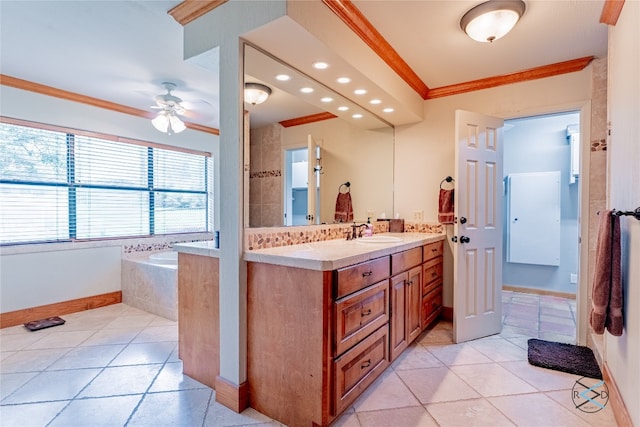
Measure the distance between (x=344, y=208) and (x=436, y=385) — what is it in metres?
1.52

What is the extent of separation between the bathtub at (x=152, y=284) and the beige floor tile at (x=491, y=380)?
260 centimetres

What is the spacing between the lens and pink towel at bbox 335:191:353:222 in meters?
2.81

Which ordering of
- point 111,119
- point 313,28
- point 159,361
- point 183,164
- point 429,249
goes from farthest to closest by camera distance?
point 183,164 → point 111,119 → point 429,249 → point 159,361 → point 313,28

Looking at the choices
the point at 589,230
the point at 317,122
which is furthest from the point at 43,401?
the point at 589,230

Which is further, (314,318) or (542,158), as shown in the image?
(542,158)

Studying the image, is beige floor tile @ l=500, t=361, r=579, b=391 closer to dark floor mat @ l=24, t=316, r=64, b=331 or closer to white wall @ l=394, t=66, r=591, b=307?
white wall @ l=394, t=66, r=591, b=307

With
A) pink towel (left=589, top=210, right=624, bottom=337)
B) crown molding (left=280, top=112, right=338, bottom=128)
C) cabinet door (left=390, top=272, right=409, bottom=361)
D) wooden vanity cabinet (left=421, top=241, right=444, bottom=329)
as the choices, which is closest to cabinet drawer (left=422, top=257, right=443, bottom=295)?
wooden vanity cabinet (left=421, top=241, right=444, bottom=329)

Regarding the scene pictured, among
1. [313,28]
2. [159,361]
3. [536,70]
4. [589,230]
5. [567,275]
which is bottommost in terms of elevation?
[159,361]

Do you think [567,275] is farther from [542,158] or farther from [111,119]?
[111,119]

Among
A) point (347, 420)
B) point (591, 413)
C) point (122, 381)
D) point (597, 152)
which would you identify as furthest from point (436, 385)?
point (597, 152)

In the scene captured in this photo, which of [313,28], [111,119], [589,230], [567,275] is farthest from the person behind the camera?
[567,275]

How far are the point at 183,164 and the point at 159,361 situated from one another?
293cm

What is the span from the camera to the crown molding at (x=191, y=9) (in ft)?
6.06

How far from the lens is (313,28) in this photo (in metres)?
1.71
